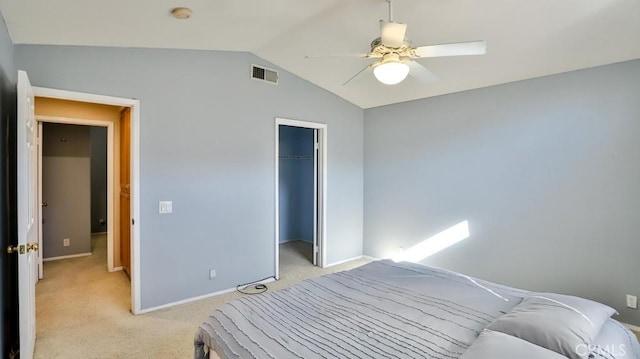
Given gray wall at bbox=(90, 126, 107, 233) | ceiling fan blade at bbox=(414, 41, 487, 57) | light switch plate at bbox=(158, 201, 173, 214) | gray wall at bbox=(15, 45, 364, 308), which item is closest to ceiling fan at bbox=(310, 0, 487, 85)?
ceiling fan blade at bbox=(414, 41, 487, 57)

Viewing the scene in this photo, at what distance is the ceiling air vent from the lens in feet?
12.8

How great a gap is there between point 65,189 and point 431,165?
220 inches

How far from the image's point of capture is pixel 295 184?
6.66 m

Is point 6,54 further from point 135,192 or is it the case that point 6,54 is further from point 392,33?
point 392,33

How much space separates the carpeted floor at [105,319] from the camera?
2.58m

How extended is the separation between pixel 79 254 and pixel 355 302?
530 cm

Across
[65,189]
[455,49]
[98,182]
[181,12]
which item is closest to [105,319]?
[181,12]

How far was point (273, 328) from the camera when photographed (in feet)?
5.70

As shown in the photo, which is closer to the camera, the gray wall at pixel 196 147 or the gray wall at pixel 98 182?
the gray wall at pixel 196 147

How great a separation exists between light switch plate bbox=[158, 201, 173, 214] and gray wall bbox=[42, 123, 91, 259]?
296 centimetres

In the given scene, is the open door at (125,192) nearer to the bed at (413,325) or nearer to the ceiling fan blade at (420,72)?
the bed at (413,325)

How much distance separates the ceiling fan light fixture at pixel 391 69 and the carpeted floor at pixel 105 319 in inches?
99.6

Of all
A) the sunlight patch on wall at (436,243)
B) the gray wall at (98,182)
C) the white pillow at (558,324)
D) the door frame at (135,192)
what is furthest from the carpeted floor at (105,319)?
the gray wall at (98,182)

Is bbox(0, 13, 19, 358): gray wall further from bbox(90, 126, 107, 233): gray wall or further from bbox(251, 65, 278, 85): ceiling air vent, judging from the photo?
bbox(90, 126, 107, 233): gray wall
